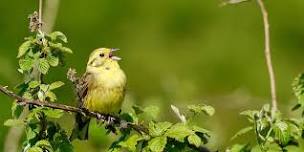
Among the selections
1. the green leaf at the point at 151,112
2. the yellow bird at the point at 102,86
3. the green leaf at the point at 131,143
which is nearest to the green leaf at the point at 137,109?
the green leaf at the point at 151,112

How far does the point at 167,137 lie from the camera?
8.09ft

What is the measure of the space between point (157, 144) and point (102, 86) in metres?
0.93

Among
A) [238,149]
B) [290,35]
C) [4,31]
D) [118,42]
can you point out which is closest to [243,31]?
[290,35]

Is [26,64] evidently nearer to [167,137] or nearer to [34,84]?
[34,84]

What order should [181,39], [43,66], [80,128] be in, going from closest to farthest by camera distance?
1. [43,66]
2. [80,128]
3. [181,39]

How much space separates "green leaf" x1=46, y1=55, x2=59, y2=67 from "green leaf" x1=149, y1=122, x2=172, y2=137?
0.89ft

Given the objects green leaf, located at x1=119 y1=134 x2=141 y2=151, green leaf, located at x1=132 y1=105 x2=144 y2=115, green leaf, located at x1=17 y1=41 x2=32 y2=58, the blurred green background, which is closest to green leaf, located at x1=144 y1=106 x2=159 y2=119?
green leaf, located at x1=132 y1=105 x2=144 y2=115

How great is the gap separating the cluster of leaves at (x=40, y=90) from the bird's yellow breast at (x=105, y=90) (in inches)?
24.1

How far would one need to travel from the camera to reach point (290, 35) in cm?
664

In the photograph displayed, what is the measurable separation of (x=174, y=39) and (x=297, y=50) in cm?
80

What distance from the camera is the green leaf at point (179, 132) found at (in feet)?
7.91

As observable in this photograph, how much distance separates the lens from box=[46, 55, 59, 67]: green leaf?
253 cm

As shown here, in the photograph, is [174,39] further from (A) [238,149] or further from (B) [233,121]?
(A) [238,149]

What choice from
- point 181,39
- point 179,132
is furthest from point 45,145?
point 181,39
